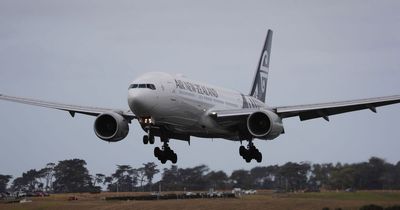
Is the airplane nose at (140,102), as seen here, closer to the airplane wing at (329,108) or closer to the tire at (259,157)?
the airplane wing at (329,108)

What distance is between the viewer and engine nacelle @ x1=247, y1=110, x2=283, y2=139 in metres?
52.7

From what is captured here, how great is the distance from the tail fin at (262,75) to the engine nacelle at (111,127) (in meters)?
18.1

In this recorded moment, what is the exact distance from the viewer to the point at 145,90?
47.8 metres

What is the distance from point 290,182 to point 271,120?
58593mm

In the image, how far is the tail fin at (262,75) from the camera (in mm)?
69062

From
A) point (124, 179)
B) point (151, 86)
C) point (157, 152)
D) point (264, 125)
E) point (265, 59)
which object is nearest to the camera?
point (151, 86)

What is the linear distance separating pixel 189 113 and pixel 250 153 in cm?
902

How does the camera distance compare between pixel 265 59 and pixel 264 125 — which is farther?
pixel 265 59

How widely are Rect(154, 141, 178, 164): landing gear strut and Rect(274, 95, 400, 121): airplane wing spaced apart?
26.0 ft

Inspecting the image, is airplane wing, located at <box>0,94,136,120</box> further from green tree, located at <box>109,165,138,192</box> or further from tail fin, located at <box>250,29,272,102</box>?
green tree, located at <box>109,165,138,192</box>

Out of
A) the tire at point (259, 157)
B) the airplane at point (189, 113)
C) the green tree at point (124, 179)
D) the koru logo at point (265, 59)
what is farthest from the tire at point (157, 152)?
the green tree at point (124, 179)

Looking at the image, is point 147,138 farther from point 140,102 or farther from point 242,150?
point 242,150

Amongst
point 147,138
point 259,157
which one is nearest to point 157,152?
point 147,138

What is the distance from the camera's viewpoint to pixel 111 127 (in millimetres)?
53188
